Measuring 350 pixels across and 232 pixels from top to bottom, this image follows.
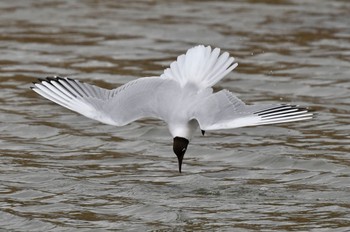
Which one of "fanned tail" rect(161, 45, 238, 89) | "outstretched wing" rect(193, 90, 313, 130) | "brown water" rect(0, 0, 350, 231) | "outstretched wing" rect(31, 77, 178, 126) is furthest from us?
"fanned tail" rect(161, 45, 238, 89)

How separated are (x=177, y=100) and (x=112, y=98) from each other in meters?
0.61

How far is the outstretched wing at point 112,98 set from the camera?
28.0 ft

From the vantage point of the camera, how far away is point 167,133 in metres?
10.4

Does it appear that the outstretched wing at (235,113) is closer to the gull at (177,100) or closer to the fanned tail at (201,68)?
the gull at (177,100)

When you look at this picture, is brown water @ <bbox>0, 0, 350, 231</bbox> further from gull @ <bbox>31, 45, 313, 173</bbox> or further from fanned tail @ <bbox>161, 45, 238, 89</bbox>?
fanned tail @ <bbox>161, 45, 238, 89</bbox>

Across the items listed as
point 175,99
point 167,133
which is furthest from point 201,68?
point 167,133

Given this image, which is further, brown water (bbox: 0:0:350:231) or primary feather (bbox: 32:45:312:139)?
primary feather (bbox: 32:45:312:139)

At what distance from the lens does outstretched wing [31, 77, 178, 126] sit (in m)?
8.52

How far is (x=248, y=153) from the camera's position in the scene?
9609mm

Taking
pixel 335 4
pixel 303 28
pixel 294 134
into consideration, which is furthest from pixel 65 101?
pixel 335 4

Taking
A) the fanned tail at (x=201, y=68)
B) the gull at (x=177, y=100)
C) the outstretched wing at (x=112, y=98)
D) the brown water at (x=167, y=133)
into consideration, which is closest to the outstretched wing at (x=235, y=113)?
the gull at (x=177, y=100)

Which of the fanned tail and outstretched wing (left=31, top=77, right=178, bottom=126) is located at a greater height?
the fanned tail

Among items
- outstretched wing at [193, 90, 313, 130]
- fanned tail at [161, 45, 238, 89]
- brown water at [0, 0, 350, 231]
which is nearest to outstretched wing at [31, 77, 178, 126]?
fanned tail at [161, 45, 238, 89]

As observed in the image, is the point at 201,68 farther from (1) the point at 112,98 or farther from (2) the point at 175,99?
(1) the point at 112,98
